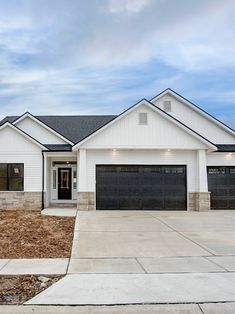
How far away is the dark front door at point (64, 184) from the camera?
25.2 metres

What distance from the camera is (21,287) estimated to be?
22.7 ft

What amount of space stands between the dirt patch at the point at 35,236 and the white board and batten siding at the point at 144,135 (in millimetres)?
5410

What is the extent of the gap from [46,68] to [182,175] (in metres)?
11.0

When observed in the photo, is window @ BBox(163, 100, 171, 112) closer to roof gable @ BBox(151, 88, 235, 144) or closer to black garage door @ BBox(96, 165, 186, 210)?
roof gable @ BBox(151, 88, 235, 144)

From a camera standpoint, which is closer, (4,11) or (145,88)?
(4,11)

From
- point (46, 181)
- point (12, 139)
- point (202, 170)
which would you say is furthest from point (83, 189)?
point (202, 170)

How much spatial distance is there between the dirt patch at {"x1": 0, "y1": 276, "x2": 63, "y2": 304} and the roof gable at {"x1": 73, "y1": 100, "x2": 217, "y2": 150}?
1373 cm

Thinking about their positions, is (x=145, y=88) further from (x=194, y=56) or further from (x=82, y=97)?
(x=194, y=56)

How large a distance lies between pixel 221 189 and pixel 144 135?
19.3 ft

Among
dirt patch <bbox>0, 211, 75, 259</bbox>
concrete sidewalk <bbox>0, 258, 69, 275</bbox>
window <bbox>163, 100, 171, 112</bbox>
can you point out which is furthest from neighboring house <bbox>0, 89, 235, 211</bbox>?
concrete sidewalk <bbox>0, 258, 69, 275</bbox>

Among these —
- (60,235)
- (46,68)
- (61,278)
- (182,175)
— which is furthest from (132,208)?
(61,278)

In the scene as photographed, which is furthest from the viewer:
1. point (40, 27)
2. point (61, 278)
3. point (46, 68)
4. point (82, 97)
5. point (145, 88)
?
point (82, 97)

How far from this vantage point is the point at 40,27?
50.1 feet

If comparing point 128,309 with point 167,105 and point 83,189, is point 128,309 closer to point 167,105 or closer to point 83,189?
point 83,189
